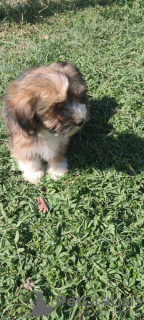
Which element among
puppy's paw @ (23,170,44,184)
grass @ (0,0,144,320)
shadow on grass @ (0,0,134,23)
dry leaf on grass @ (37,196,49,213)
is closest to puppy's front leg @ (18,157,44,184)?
puppy's paw @ (23,170,44,184)

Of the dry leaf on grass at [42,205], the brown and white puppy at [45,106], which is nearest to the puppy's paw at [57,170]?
the dry leaf on grass at [42,205]

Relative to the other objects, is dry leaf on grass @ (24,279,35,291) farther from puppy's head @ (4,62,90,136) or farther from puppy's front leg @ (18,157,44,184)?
puppy's head @ (4,62,90,136)

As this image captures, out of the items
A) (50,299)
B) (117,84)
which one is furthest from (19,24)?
(50,299)

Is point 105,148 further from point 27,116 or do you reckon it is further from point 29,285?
point 29,285

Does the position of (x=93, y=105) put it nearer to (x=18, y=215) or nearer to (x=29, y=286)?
(x=18, y=215)

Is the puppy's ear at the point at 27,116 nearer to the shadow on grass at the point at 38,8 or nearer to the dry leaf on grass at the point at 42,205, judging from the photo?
the dry leaf on grass at the point at 42,205
